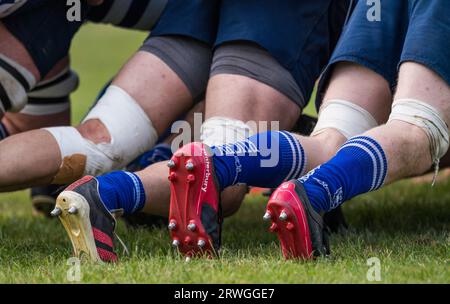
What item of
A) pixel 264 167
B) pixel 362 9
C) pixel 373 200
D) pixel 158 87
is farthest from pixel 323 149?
pixel 373 200

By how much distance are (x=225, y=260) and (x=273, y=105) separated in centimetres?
74

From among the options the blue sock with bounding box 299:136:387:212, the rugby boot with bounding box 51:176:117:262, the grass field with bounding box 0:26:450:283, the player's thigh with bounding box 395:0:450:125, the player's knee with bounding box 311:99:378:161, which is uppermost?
the player's thigh with bounding box 395:0:450:125

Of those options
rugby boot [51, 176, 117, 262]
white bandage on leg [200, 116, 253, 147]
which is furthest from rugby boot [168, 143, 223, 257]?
white bandage on leg [200, 116, 253, 147]

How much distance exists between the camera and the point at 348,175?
2613 millimetres

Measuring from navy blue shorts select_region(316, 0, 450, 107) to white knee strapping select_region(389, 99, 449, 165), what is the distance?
15 cm

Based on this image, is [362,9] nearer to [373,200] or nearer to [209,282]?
[209,282]

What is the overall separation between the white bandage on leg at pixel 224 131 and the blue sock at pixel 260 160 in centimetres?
23

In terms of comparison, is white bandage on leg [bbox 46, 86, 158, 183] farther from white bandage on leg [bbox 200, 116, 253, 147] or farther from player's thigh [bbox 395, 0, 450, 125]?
player's thigh [bbox 395, 0, 450, 125]

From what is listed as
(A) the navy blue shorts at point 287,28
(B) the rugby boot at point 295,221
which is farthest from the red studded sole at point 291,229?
(A) the navy blue shorts at point 287,28

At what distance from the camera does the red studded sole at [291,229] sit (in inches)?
96.3

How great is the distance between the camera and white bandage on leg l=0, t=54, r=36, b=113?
3205 millimetres

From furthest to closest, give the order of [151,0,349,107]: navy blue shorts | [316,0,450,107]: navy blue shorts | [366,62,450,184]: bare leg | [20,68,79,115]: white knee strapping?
[20,68,79,115]: white knee strapping → [151,0,349,107]: navy blue shorts → [316,0,450,107]: navy blue shorts → [366,62,450,184]: bare leg

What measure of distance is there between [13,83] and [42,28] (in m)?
0.21

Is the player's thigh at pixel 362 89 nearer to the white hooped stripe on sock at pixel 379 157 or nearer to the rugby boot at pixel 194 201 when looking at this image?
the white hooped stripe on sock at pixel 379 157
